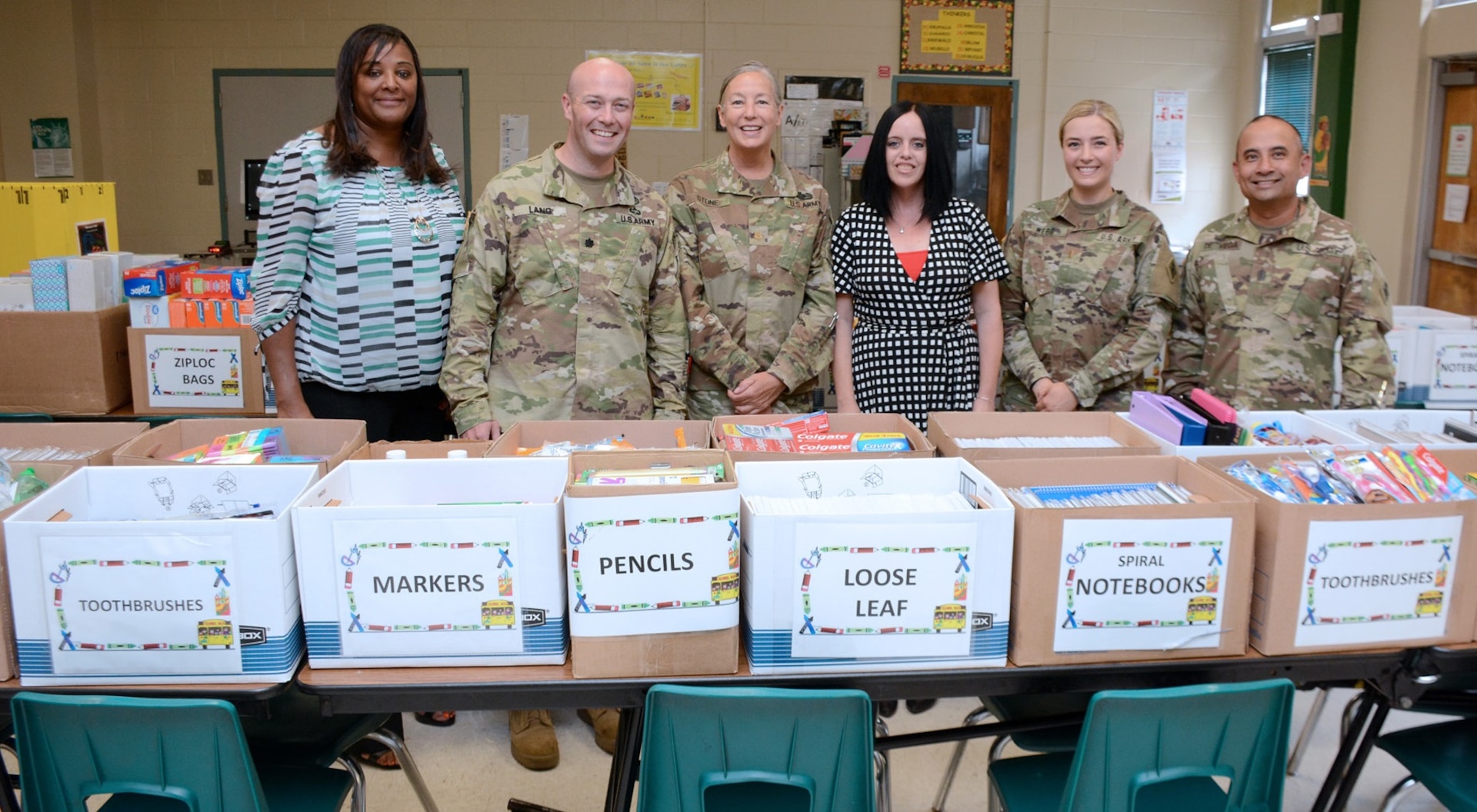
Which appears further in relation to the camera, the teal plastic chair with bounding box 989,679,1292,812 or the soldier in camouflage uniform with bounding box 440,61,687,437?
the soldier in camouflage uniform with bounding box 440,61,687,437

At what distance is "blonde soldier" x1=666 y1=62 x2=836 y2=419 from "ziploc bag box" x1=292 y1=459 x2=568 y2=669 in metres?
1.30

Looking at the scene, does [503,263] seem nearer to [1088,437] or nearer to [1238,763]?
[1088,437]

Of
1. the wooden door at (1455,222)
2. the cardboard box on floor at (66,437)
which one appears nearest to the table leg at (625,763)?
the cardboard box on floor at (66,437)

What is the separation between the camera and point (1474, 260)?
5.08m

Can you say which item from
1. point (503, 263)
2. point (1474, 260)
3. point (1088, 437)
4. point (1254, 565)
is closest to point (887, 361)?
point (1088, 437)

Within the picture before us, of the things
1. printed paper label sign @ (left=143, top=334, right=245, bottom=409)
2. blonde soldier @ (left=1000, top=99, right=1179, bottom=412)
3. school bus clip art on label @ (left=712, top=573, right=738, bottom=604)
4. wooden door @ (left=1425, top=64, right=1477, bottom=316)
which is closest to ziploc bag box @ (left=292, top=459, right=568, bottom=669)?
school bus clip art on label @ (left=712, top=573, right=738, bottom=604)

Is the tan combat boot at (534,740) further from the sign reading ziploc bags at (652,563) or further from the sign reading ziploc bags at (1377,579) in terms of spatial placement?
the sign reading ziploc bags at (1377,579)

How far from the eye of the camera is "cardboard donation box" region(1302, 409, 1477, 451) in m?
2.24

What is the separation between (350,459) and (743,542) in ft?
2.41

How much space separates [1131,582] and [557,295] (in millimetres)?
1566

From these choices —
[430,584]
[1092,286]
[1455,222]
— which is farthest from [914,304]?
[1455,222]

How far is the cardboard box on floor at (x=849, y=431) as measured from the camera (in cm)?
200

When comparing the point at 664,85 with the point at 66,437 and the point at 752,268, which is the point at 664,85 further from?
the point at 66,437

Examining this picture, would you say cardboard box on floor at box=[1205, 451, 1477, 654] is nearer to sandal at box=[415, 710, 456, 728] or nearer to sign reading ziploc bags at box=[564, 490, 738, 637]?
sign reading ziploc bags at box=[564, 490, 738, 637]
